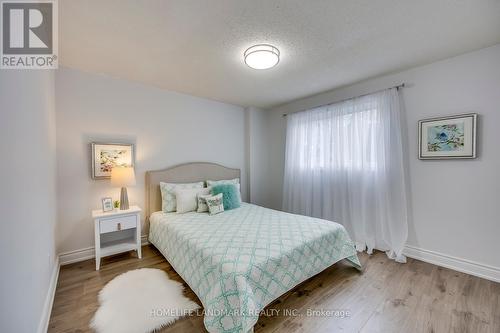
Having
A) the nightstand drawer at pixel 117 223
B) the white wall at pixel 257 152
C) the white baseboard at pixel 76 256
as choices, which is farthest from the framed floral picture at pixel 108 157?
the white wall at pixel 257 152

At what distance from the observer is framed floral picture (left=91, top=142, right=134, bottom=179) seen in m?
2.58

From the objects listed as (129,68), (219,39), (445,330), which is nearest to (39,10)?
(129,68)

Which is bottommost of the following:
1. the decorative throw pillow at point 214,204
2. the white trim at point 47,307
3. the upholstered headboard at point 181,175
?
the white trim at point 47,307

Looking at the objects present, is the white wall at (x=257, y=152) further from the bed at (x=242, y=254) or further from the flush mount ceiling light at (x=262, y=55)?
the flush mount ceiling light at (x=262, y=55)

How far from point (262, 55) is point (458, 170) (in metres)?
2.50

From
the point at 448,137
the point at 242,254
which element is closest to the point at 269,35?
the point at 242,254

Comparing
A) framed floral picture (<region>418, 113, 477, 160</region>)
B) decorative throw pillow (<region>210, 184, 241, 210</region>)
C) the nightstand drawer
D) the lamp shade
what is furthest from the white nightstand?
framed floral picture (<region>418, 113, 477, 160</region>)

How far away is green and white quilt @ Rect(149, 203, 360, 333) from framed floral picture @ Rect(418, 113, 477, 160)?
4.77 ft

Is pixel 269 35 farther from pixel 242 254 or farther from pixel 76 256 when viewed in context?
pixel 76 256

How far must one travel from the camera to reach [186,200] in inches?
112

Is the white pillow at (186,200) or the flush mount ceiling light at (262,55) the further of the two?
the white pillow at (186,200)

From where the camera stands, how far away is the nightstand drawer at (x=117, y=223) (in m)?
2.37

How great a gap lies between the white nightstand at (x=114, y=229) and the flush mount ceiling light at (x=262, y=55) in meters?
2.24

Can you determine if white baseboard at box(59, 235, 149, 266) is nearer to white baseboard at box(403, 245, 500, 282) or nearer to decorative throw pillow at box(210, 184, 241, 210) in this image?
decorative throw pillow at box(210, 184, 241, 210)
